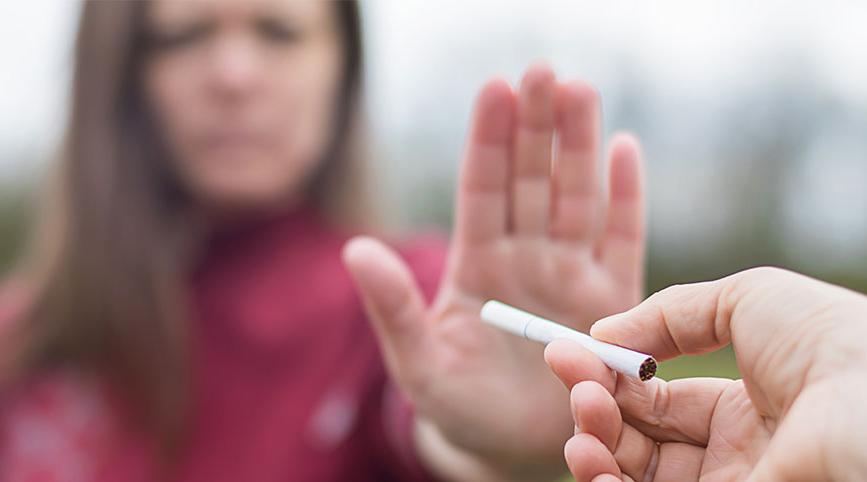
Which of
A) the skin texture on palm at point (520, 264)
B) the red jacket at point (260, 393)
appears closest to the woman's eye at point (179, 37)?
the red jacket at point (260, 393)

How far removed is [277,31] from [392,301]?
61 centimetres

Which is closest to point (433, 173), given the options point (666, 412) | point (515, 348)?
point (515, 348)

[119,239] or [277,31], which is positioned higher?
[277,31]

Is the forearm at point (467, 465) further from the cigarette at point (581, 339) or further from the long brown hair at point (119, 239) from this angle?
the long brown hair at point (119, 239)

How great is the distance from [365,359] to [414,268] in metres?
0.16

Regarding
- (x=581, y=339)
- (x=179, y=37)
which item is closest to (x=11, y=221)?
(x=179, y=37)

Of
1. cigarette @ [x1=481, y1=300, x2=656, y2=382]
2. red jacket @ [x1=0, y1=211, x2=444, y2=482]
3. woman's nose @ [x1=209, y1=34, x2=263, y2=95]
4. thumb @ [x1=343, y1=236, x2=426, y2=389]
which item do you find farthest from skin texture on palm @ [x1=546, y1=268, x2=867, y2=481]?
woman's nose @ [x1=209, y1=34, x2=263, y2=95]

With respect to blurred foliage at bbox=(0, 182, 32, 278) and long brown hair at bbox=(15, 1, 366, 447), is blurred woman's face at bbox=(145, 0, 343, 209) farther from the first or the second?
blurred foliage at bbox=(0, 182, 32, 278)

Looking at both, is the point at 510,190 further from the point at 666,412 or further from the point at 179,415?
the point at 179,415

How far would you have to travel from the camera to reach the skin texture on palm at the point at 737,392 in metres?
0.46

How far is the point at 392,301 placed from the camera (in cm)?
89

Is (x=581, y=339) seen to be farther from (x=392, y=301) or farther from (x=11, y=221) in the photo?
(x=11, y=221)

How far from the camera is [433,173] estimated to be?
479 cm

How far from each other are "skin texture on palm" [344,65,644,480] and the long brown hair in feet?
1.80
